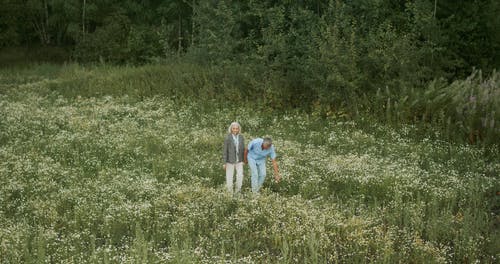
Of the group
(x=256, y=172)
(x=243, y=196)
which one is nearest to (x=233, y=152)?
(x=256, y=172)

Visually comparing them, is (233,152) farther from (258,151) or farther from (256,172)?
(256,172)

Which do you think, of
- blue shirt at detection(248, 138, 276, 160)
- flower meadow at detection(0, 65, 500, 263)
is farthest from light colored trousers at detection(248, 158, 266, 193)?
flower meadow at detection(0, 65, 500, 263)

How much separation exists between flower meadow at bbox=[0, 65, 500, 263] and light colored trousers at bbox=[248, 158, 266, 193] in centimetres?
22

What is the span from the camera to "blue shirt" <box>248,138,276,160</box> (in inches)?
401

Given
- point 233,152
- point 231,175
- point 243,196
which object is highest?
point 233,152

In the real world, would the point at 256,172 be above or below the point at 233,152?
below

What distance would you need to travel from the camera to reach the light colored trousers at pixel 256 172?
10.3 metres

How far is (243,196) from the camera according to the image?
10211 mm

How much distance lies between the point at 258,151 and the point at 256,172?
0.44 m

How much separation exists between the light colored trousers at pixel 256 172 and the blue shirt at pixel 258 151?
0.09m

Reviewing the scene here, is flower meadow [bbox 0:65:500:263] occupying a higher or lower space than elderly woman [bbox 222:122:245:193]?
lower

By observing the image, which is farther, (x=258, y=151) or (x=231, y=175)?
(x=231, y=175)

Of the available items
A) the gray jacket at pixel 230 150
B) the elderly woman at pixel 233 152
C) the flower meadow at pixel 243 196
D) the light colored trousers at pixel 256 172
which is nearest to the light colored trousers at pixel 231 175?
the elderly woman at pixel 233 152

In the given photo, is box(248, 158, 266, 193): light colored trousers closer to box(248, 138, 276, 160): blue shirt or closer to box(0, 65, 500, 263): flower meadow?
box(248, 138, 276, 160): blue shirt
